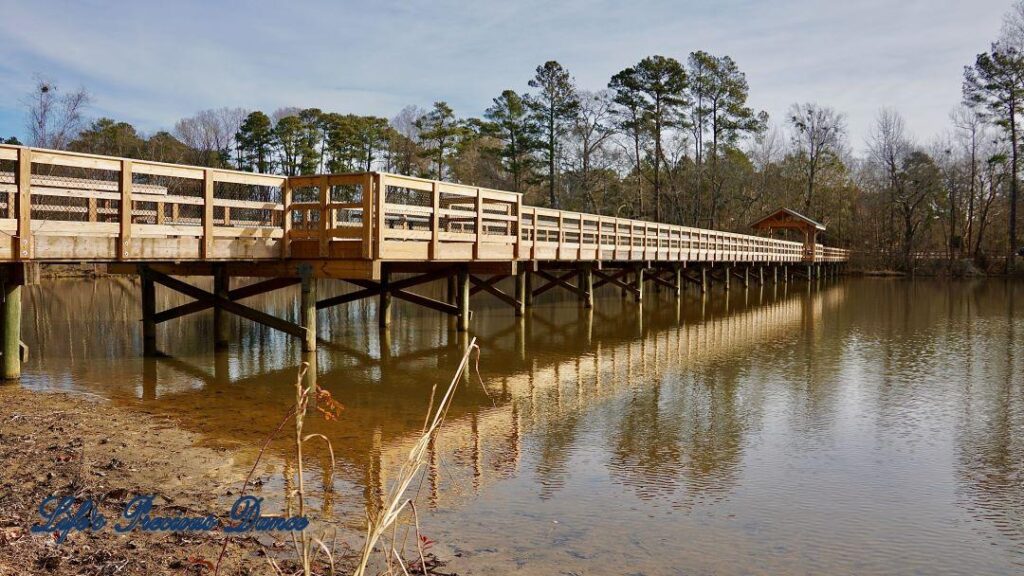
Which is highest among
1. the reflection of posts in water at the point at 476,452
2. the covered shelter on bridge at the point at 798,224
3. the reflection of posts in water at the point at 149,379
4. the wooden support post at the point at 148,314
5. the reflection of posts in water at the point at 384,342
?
the covered shelter on bridge at the point at 798,224

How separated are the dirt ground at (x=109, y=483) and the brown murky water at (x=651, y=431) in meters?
0.47

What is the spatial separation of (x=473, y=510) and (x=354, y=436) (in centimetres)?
230

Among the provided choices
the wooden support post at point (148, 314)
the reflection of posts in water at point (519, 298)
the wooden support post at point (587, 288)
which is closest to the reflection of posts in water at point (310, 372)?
the wooden support post at point (148, 314)

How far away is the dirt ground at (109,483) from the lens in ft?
12.1

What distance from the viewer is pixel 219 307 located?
12.2 meters

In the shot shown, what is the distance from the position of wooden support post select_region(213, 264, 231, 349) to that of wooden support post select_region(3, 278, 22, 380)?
3.13 meters

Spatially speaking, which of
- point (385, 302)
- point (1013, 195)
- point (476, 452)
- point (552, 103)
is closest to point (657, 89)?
point (552, 103)

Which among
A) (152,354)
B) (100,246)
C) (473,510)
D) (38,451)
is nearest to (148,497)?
(38,451)

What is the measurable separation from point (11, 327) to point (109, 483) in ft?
17.0

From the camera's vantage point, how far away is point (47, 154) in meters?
8.21

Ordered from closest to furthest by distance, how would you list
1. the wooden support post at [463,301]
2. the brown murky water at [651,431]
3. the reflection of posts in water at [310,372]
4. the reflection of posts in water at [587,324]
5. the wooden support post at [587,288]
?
the brown murky water at [651,431], the reflection of posts in water at [310,372], the wooden support post at [463,301], the reflection of posts in water at [587,324], the wooden support post at [587,288]

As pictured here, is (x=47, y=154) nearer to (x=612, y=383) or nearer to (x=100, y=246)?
(x=100, y=246)

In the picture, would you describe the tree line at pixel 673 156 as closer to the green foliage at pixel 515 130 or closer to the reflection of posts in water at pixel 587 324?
the green foliage at pixel 515 130

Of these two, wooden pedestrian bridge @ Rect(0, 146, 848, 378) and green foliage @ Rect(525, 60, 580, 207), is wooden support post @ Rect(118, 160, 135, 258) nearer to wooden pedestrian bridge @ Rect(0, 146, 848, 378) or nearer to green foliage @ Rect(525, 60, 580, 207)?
wooden pedestrian bridge @ Rect(0, 146, 848, 378)
